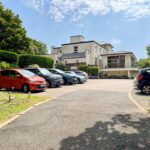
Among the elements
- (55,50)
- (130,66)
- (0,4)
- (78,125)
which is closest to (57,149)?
(78,125)

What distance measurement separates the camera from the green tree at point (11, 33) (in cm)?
4078

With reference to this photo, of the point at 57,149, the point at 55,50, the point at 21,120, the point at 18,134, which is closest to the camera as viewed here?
the point at 57,149

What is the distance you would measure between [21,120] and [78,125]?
1937 mm

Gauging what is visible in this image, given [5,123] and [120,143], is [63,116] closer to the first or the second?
[5,123]

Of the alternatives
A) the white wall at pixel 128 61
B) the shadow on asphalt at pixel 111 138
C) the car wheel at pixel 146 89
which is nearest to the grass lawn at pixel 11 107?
the shadow on asphalt at pixel 111 138

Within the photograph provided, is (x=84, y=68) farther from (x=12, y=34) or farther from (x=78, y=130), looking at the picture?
(x=78, y=130)

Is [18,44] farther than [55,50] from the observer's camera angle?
No

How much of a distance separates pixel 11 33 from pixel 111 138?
124ft

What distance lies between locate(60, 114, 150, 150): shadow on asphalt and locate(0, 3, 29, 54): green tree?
35.2 meters

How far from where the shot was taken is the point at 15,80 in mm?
17938

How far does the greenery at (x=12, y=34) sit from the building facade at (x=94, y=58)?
44.9ft

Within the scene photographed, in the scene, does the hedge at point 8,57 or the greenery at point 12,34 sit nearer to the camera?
the hedge at point 8,57

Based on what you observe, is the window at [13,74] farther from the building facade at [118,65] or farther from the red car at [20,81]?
the building facade at [118,65]

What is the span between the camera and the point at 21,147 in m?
5.73
